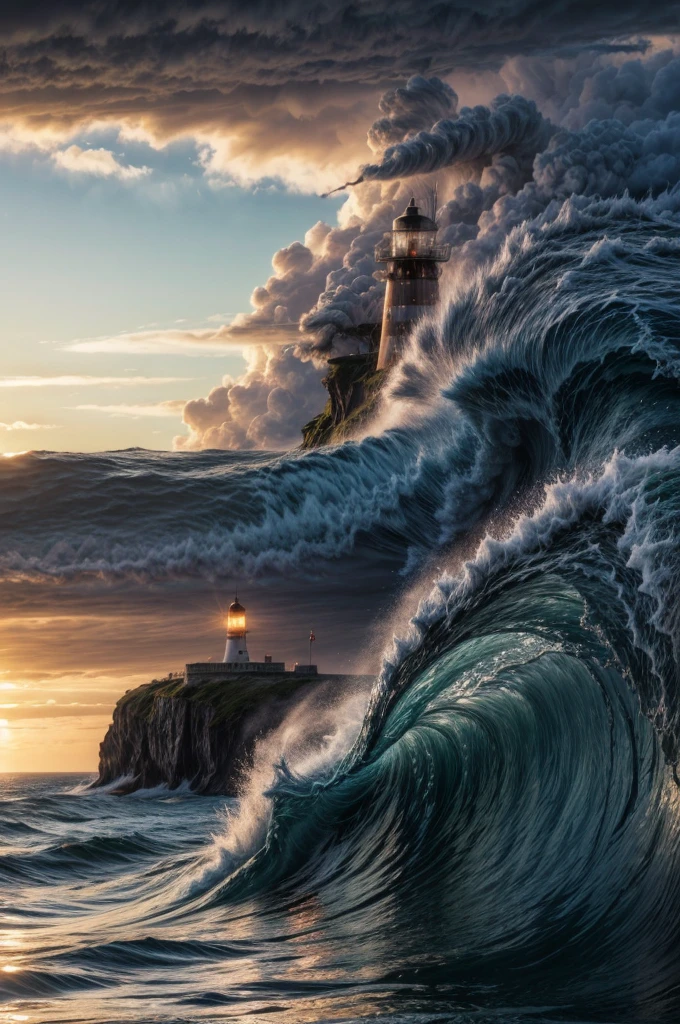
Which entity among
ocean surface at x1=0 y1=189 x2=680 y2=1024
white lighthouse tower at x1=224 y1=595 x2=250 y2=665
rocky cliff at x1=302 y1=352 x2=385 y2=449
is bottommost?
ocean surface at x1=0 y1=189 x2=680 y2=1024

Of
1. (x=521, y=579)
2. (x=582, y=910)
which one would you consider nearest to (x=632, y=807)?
(x=582, y=910)

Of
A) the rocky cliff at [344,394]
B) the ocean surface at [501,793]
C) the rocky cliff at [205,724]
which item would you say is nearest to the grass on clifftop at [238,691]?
the rocky cliff at [205,724]

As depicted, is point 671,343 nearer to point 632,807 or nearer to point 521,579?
point 521,579

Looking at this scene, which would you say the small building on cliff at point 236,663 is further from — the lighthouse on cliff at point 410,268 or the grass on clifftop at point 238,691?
the lighthouse on cliff at point 410,268

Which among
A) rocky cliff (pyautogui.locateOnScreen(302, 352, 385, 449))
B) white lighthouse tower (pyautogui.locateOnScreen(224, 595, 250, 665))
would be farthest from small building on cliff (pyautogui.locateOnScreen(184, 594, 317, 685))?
rocky cliff (pyautogui.locateOnScreen(302, 352, 385, 449))

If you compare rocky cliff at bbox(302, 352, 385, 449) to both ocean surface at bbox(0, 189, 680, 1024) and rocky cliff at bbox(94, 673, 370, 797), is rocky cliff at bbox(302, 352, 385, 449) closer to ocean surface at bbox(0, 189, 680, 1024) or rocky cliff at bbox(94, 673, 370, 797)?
rocky cliff at bbox(94, 673, 370, 797)

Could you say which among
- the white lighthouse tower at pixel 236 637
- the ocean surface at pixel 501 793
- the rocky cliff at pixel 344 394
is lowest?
the ocean surface at pixel 501 793
